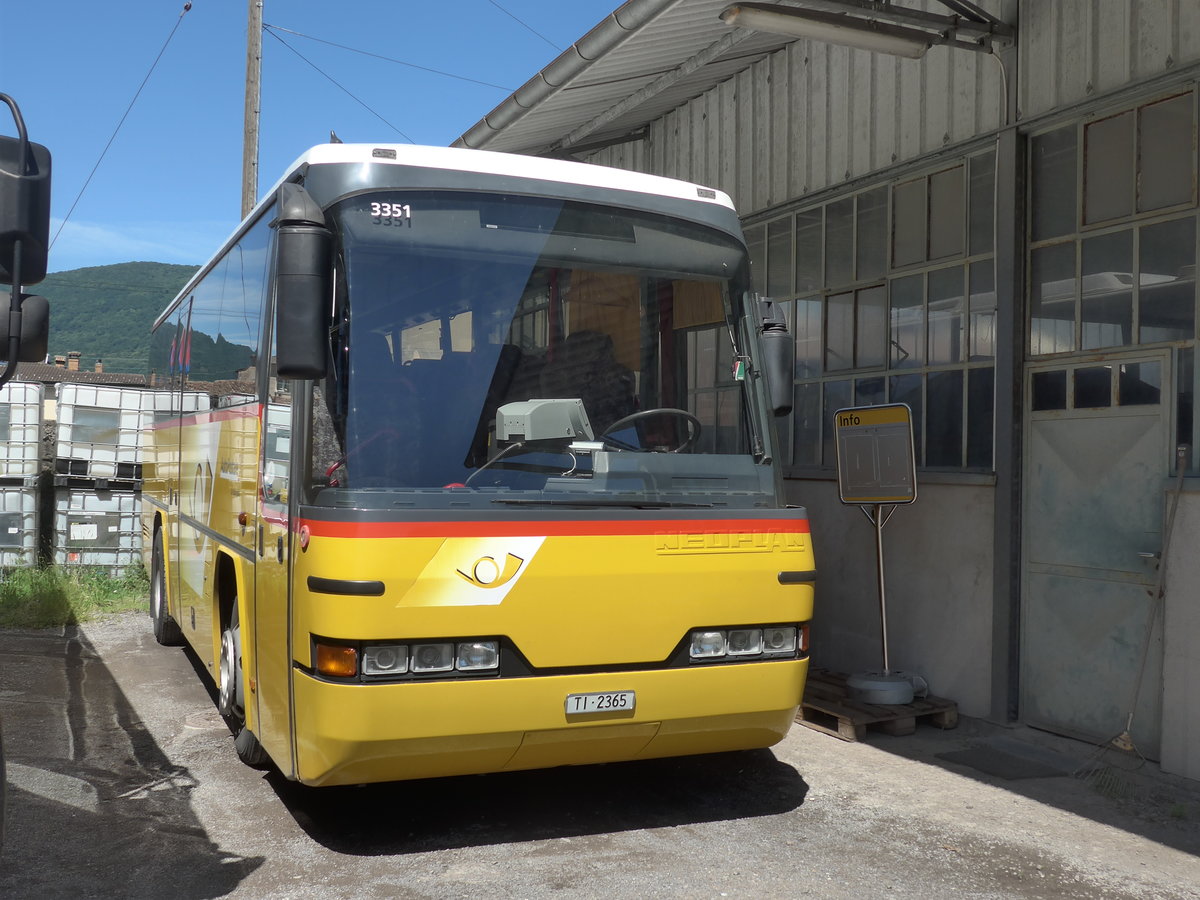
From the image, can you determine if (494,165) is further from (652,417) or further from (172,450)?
(172,450)

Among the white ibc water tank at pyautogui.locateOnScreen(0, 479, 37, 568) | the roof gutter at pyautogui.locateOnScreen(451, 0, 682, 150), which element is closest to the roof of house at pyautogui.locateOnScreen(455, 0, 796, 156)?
the roof gutter at pyautogui.locateOnScreen(451, 0, 682, 150)

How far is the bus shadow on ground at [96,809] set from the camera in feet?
14.6

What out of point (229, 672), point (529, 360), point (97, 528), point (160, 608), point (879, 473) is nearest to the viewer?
point (529, 360)

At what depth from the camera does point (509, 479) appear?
467 centimetres

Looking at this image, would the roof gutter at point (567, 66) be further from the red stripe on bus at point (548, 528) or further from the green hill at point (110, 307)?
the green hill at point (110, 307)

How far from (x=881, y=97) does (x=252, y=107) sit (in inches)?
396

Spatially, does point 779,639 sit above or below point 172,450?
below

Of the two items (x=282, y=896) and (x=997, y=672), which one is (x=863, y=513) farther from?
(x=282, y=896)

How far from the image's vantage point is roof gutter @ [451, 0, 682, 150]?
7.63 m

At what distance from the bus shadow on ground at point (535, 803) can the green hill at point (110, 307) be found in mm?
84225

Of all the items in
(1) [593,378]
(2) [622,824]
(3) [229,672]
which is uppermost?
(1) [593,378]

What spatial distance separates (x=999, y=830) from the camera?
5293mm

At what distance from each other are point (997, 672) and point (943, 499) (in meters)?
1.19

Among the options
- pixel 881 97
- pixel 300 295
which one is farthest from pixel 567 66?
pixel 300 295
